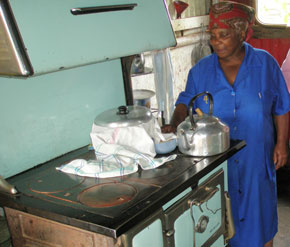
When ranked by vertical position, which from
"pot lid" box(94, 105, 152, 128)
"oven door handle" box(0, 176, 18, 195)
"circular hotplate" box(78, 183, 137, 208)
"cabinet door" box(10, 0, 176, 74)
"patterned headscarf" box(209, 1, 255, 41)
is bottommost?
"circular hotplate" box(78, 183, 137, 208)

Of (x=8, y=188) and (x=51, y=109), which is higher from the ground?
(x=51, y=109)

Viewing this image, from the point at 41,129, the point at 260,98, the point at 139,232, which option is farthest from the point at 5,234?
the point at 260,98

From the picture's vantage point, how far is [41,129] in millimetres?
1854

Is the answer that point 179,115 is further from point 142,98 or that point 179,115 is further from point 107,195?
point 107,195

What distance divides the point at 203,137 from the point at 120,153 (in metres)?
0.38

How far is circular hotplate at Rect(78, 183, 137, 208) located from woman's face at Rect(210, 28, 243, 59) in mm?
1173

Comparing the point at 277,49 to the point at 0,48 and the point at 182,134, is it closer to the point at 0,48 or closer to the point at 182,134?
the point at 182,134

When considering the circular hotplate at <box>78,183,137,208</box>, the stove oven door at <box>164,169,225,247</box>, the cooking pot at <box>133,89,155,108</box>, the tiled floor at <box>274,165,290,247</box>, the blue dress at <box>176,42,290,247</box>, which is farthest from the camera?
the tiled floor at <box>274,165,290,247</box>

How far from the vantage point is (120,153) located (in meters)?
1.74

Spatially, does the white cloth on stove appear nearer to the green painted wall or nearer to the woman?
the green painted wall

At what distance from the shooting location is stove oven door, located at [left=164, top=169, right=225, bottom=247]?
5.04 feet

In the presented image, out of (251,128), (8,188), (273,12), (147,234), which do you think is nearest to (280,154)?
(251,128)

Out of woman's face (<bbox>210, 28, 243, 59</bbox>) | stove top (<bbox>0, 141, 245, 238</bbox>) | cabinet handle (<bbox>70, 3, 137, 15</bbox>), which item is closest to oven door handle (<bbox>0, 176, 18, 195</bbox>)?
stove top (<bbox>0, 141, 245, 238</bbox>)

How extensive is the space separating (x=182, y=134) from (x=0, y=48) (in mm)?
858
